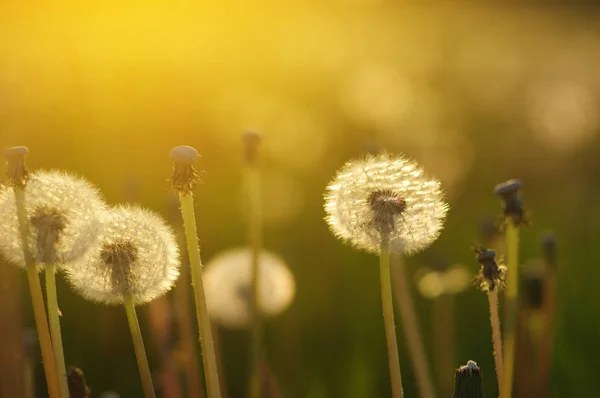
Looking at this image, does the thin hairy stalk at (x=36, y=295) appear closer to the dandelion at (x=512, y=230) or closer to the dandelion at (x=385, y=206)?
the dandelion at (x=385, y=206)

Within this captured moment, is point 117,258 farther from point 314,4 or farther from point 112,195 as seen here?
point 314,4

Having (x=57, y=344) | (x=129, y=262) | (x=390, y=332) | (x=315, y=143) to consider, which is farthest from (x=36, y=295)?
(x=315, y=143)

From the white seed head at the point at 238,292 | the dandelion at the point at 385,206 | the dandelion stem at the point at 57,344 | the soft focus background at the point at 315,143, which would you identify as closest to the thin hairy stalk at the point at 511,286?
the dandelion at the point at 385,206

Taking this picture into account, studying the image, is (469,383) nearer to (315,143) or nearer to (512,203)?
(512,203)

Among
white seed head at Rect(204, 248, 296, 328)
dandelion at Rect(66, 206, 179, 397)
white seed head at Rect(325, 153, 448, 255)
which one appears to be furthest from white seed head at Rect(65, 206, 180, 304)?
white seed head at Rect(204, 248, 296, 328)

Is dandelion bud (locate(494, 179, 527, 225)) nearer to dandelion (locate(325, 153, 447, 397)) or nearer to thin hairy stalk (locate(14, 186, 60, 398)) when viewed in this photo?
dandelion (locate(325, 153, 447, 397))

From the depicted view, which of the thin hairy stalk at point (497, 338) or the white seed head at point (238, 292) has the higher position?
the white seed head at point (238, 292)

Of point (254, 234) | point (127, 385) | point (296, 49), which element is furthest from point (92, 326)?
point (296, 49)
